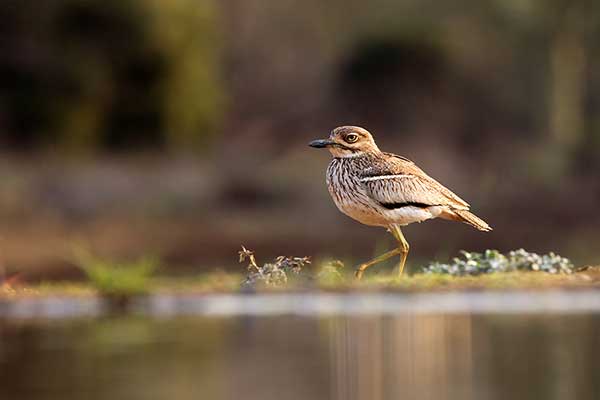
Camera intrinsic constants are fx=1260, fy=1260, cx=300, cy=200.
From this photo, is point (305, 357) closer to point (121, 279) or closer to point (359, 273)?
point (121, 279)

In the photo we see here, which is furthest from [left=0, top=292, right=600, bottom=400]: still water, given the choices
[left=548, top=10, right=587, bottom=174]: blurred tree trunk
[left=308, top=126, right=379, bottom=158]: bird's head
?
[left=548, top=10, right=587, bottom=174]: blurred tree trunk

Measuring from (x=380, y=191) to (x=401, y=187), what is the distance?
202mm

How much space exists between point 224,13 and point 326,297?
40476mm

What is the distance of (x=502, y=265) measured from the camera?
407 inches

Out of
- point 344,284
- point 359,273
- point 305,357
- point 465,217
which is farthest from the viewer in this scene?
point 465,217

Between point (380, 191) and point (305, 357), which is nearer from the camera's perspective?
point (305, 357)

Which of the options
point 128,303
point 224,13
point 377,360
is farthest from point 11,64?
point 377,360

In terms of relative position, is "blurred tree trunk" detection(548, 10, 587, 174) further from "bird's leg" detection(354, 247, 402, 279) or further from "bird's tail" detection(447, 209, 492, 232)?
"bird's leg" detection(354, 247, 402, 279)

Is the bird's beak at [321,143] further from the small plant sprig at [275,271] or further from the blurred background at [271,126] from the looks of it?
the blurred background at [271,126]

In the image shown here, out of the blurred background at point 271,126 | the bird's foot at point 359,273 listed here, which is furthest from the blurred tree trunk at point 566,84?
the bird's foot at point 359,273

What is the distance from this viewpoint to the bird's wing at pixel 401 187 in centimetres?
1062

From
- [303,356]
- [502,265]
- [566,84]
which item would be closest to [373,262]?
[502,265]

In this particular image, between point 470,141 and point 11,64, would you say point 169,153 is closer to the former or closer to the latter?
point 11,64

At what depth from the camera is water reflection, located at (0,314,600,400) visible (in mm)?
6727
